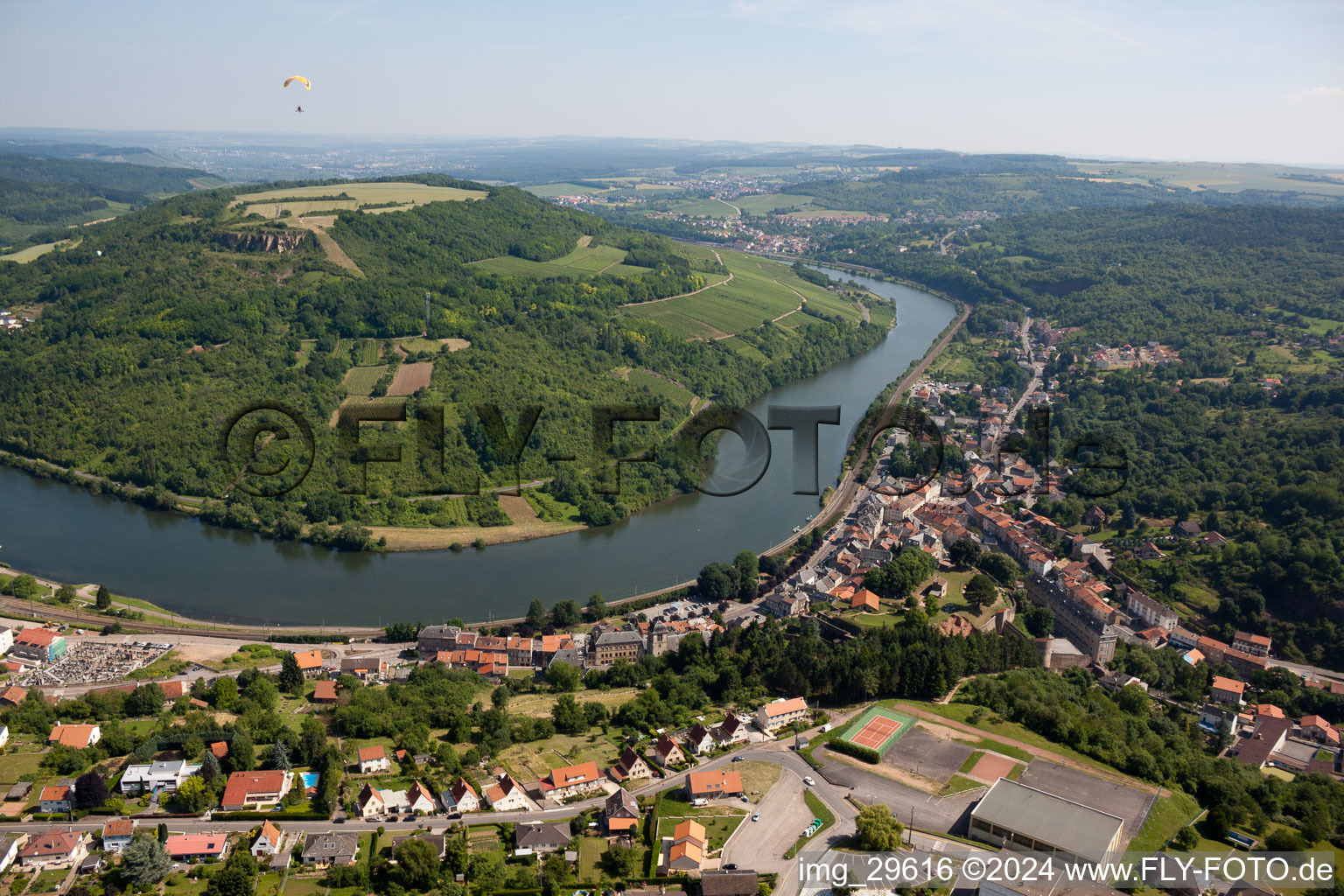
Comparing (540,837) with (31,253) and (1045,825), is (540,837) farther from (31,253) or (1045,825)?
(31,253)

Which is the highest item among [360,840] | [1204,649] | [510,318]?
[510,318]

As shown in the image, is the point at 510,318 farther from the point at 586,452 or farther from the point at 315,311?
the point at 586,452

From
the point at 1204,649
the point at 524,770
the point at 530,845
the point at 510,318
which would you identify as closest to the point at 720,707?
the point at 524,770

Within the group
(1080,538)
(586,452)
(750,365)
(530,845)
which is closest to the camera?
(530,845)

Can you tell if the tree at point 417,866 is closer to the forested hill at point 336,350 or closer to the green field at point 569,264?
the forested hill at point 336,350

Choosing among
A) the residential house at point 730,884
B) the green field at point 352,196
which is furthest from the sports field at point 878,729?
the green field at point 352,196

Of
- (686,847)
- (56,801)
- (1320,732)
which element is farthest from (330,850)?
(1320,732)
